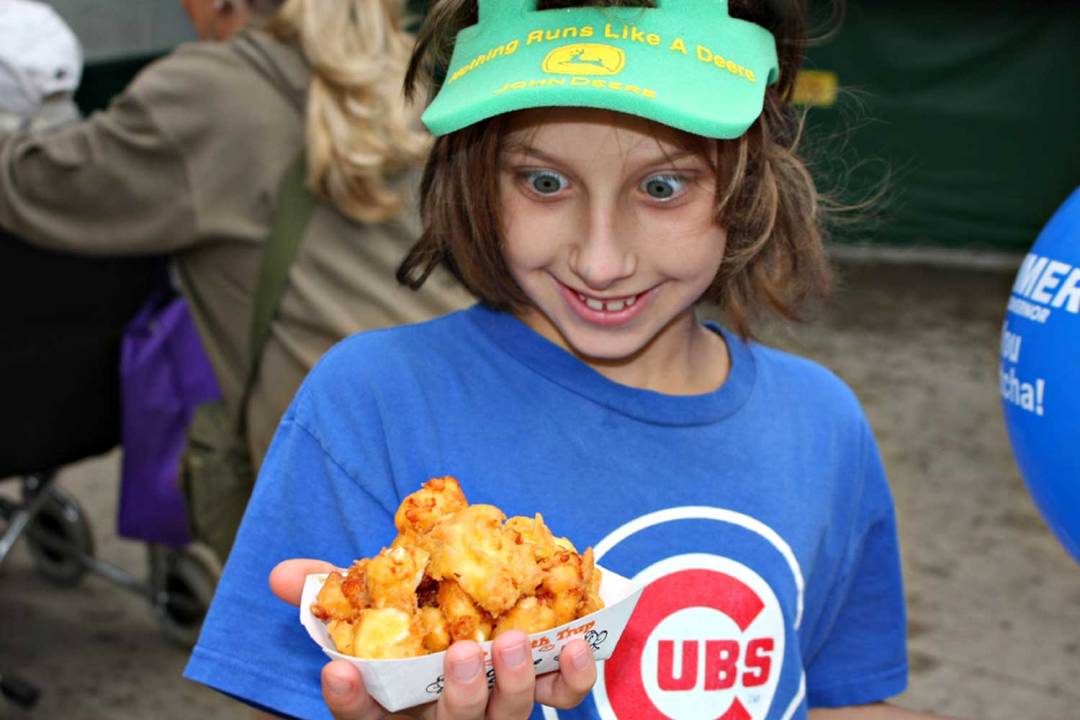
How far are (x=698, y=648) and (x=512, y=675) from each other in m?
0.40

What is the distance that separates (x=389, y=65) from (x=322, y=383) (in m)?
1.34

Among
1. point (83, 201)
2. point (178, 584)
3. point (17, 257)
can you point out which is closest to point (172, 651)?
point (178, 584)

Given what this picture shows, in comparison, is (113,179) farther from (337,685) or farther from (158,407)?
(337,685)

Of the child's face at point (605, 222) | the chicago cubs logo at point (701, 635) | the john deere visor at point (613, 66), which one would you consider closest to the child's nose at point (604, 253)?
the child's face at point (605, 222)

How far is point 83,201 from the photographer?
107 inches

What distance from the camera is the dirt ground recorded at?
3.80 metres

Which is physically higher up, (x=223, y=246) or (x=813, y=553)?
(x=813, y=553)

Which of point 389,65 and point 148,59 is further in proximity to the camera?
point 148,59

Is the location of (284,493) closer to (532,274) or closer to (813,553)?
(532,274)

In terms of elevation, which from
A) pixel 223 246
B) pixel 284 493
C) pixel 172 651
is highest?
pixel 284 493

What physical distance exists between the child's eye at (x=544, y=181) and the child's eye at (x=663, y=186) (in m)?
0.09

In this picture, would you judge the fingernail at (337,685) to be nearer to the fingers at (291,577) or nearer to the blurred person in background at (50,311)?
the fingers at (291,577)

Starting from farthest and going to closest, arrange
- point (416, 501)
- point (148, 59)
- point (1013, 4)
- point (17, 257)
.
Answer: point (1013, 4) → point (148, 59) → point (17, 257) → point (416, 501)

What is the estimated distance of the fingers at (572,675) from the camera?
1131 millimetres
